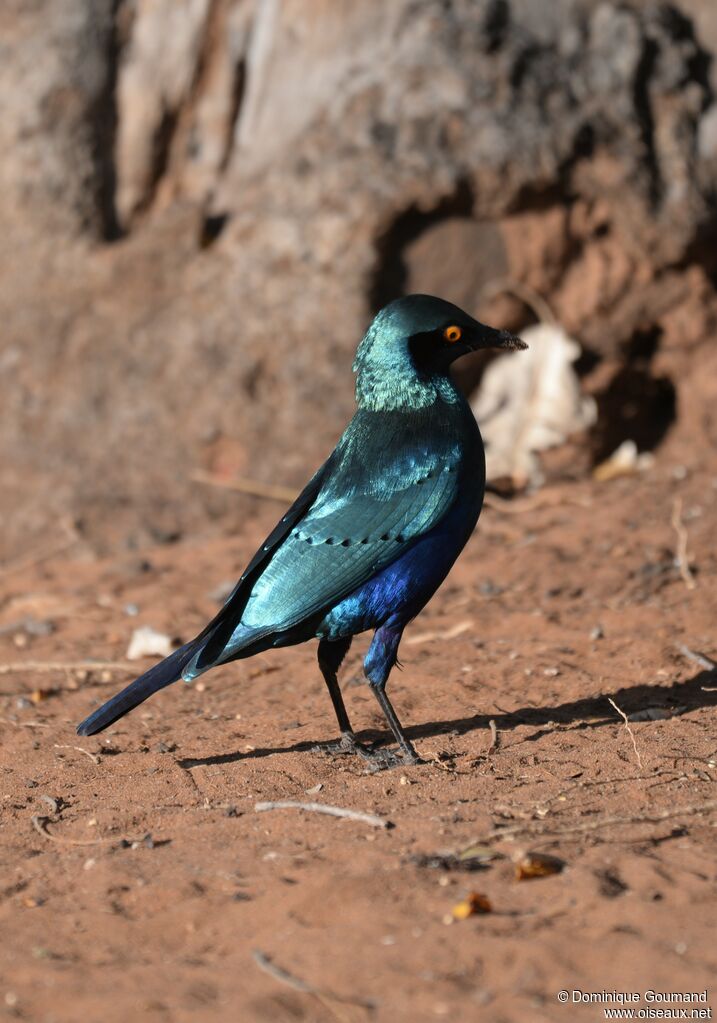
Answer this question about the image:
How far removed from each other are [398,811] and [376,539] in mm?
913

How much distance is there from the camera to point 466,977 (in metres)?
2.81

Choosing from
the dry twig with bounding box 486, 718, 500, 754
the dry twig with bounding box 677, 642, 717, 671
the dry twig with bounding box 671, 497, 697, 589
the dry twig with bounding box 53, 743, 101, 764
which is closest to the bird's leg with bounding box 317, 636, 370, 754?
the dry twig with bounding box 486, 718, 500, 754

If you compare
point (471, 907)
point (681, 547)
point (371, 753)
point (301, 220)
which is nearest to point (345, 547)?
point (371, 753)

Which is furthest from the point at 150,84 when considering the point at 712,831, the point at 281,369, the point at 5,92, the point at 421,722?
the point at 712,831

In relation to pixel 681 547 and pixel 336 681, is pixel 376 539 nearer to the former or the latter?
pixel 336 681

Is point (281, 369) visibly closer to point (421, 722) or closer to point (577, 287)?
point (577, 287)

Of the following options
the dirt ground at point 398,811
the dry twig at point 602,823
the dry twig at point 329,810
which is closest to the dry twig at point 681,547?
the dirt ground at point 398,811

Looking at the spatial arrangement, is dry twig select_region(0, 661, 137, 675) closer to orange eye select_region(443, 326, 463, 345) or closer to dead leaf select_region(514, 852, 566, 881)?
orange eye select_region(443, 326, 463, 345)

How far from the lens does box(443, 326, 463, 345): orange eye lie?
4.49m

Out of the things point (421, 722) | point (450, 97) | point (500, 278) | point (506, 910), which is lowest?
point (421, 722)

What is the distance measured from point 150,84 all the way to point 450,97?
200 cm

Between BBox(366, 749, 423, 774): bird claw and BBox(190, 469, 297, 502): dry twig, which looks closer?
BBox(366, 749, 423, 774): bird claw

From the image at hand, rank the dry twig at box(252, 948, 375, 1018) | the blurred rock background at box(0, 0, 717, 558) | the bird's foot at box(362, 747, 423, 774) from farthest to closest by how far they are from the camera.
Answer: the blurred rock background at box(0, 0, 717, 558) < the bird's foot at box(362, 747, 423, 774) < the dry twig at box(252, 948, 375, 1018)

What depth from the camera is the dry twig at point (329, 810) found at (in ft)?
11.9
